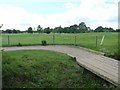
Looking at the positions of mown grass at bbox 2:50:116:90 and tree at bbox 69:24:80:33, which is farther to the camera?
tree at bbox 69:24:80:33

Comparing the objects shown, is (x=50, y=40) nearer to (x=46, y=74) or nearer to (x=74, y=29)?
(x=74, y=29)

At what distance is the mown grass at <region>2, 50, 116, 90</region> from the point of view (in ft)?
32.0

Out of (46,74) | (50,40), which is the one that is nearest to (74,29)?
(50,40)

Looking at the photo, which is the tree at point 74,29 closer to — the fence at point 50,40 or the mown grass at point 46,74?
the fence at point 50,40

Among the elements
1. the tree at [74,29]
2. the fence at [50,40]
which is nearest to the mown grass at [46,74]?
the fence at [50,40]

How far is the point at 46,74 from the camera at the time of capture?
1089cm

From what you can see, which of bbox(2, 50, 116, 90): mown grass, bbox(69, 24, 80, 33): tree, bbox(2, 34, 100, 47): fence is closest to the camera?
bbox(2, 50, 116, 90): mown grass

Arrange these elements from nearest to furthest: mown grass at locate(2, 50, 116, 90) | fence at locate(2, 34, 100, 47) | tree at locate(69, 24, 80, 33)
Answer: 1. mown grass at locate(2, 50, 116, 90)
2. fence at locate(2, 34, 100, 47)
3. tree at locate(69, 24, 80, 33)

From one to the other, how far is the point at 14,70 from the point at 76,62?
10.2ft

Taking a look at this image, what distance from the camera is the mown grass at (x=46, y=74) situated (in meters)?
9.77

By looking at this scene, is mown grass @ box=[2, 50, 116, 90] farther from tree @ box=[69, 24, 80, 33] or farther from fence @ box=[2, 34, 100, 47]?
tree @ box=[69, 24, 80, 33]

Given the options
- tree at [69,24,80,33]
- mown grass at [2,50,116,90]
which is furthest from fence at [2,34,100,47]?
mown grass at [2,50,116,90]

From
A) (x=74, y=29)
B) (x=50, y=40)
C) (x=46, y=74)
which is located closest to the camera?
(x=46, y=74)

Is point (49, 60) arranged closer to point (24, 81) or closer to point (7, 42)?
point (24, 81)
